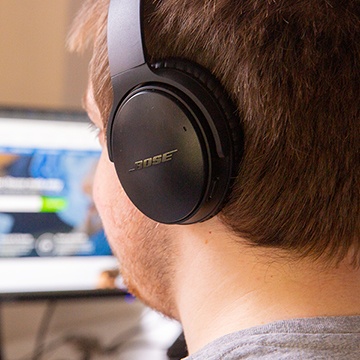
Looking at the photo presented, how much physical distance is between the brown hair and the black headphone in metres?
0.02

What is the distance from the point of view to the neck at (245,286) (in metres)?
0.51

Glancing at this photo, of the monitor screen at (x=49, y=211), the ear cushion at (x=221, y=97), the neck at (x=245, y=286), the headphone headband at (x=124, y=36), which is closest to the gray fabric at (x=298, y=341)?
the neck at (x=245, y=286)

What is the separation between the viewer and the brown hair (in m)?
0.48

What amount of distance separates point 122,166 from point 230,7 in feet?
0.54

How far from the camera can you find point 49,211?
117 centimetres

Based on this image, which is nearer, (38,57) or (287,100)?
(287,100)

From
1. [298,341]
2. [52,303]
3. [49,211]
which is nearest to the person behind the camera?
[298,341]

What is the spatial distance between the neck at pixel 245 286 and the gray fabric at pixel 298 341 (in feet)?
0.06

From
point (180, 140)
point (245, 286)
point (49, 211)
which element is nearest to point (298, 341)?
point (245, 286)

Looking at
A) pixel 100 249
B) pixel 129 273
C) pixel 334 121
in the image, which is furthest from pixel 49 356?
pixel 334 121

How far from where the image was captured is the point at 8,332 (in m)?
1.33

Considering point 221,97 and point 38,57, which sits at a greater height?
point 221,97

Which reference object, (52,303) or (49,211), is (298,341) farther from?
(52,303)

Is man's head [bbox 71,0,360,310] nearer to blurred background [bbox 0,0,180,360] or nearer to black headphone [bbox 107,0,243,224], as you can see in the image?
black headphone [bbox 107,0,243,224]
